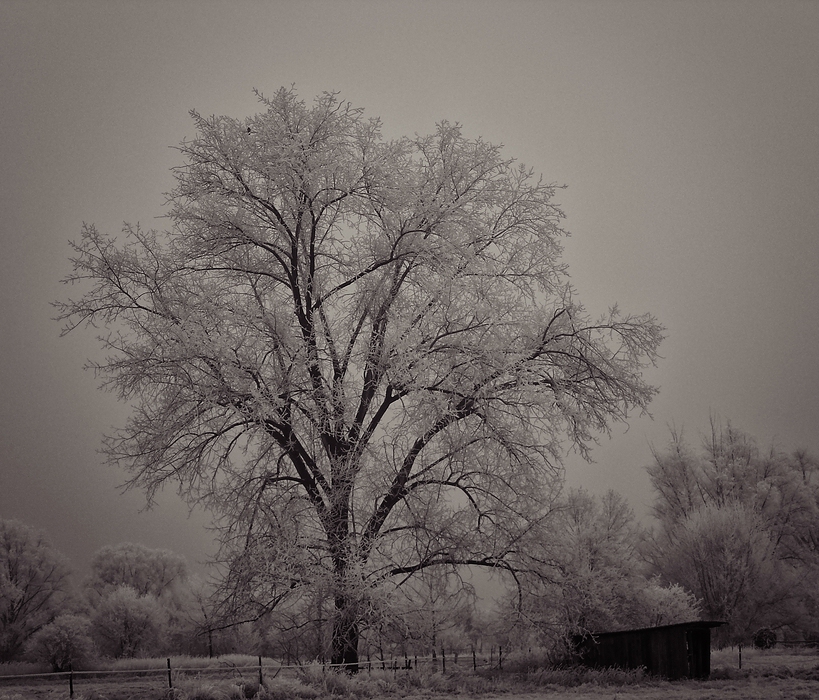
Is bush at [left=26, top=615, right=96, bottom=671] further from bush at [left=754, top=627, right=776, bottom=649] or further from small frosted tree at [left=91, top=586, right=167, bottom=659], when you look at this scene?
Answer: bush at [left=754, top=627, right=776, bottom=649]

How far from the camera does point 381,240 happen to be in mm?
13211

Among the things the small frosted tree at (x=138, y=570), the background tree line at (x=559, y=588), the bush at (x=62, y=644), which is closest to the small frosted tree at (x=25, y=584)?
the background tree line at (x=559, y=588)

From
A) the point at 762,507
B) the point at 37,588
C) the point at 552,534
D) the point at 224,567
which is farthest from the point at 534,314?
the point at 762,507

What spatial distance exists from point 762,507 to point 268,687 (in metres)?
34.0

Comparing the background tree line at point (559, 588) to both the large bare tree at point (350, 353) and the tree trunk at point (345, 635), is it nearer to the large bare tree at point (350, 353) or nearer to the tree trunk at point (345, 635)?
the tree trunk at point (345, 635)

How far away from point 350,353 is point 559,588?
18.9 feet

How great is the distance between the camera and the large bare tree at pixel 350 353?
1152 cm

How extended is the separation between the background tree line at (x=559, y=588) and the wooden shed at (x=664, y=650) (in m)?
0.92

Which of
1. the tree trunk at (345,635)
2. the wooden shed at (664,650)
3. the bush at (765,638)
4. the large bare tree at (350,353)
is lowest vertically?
the bush at (765,638)

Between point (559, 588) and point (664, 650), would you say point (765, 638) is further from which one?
point (559, 588)

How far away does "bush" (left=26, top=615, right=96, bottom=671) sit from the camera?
80.2 ft

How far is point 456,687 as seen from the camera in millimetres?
11789

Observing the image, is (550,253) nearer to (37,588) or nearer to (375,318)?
(375,318)

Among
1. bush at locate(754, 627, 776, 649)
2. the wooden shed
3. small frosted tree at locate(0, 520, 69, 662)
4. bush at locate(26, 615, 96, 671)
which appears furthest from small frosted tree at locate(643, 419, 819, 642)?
small frosted tree at locate(0, 520, 69, 662)
